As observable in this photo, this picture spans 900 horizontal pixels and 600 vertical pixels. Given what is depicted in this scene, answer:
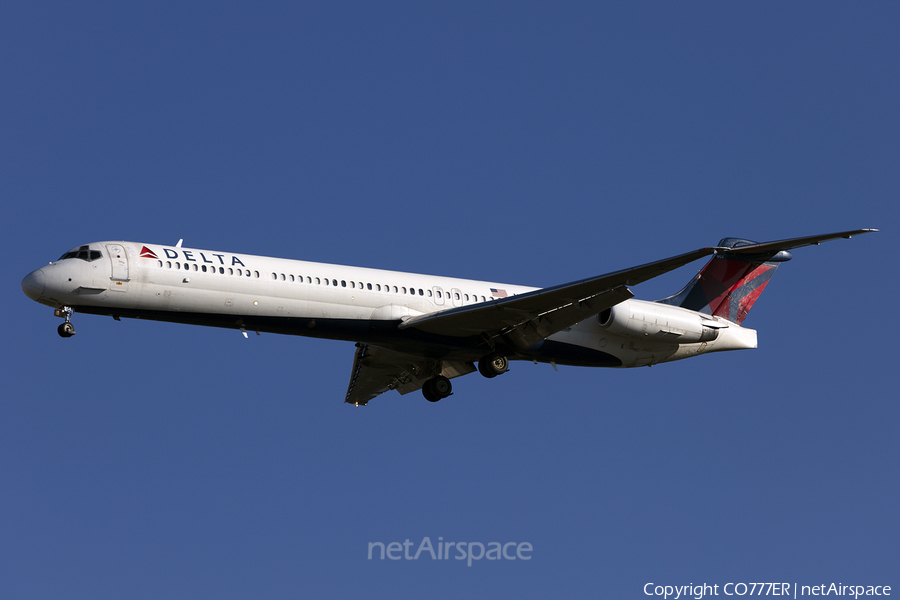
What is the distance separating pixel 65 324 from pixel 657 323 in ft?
44.5

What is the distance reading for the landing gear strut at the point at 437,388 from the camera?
2589 centimetres

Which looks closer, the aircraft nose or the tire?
the aircraft nose

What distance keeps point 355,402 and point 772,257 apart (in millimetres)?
11722

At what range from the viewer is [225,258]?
2173cm

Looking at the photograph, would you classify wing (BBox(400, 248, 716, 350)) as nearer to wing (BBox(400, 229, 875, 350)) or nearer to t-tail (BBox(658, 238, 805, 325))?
wing (BBox(400, 229, 875, 350))

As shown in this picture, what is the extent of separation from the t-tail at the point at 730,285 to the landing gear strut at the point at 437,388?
6.08 metres

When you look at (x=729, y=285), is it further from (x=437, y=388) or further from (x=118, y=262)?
(x=118, y=262)

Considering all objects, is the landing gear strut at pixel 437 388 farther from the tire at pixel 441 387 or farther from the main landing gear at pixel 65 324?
the main landing gear at pixel 65 324

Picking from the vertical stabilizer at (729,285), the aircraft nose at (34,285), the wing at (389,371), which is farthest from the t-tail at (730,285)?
the aircraft nose at (34,285)

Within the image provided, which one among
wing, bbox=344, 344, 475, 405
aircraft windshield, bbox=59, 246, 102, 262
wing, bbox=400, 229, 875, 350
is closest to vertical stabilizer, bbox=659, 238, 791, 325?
wing, bbox=400, 229, 875, 350

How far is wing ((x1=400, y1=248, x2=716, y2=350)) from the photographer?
21.5 meters

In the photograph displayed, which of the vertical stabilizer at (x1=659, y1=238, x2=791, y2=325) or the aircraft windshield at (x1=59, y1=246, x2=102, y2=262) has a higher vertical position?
the vertical stabilizer at (x1=659, y1=238, x2=791, y2=325)

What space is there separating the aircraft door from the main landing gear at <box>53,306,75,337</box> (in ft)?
3.86

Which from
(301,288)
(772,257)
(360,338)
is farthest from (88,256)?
(772,257)
